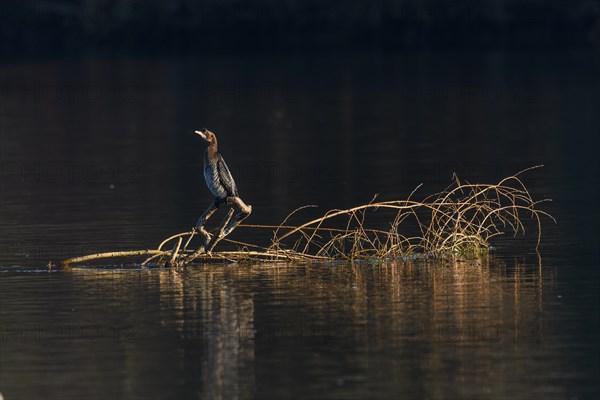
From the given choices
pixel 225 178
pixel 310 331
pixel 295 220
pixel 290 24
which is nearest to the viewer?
pixel 310 331

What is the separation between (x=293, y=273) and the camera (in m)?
18.8

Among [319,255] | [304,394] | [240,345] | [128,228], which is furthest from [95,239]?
[304,394]

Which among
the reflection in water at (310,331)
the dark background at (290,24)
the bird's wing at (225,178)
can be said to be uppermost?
the dark background at (290,24)

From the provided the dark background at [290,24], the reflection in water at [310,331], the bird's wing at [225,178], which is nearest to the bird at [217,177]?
the bird's wing at [225,178]

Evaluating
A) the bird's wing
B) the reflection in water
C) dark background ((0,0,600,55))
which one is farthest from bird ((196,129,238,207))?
dark background ((0,0,600,55))

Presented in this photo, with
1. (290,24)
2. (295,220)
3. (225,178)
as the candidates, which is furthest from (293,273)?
(290,24)

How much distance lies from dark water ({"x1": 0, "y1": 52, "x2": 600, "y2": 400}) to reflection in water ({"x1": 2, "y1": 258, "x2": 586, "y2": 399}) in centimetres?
3

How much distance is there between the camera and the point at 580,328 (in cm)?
1511

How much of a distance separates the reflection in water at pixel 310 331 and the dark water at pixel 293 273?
0.03 meters

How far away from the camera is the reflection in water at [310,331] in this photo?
43.3 feet

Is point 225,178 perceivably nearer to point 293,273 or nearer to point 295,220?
point 293,273

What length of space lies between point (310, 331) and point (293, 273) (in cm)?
366

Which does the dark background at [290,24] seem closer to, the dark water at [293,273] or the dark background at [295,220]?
the dark background at [295,220]

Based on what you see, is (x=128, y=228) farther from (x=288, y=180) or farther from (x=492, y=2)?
(x=492, y=2)
